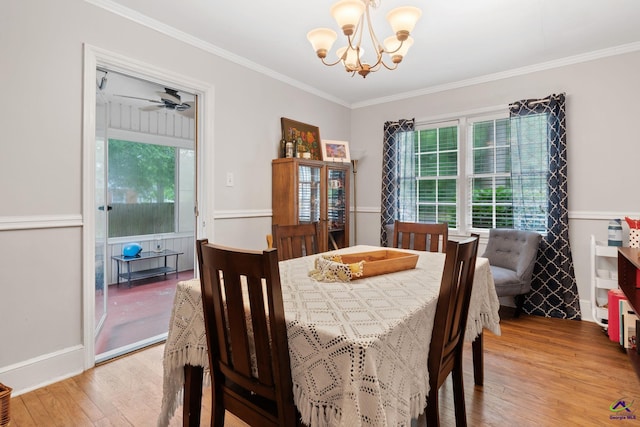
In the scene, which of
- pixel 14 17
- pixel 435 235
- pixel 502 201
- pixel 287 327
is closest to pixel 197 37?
pixel 14 17

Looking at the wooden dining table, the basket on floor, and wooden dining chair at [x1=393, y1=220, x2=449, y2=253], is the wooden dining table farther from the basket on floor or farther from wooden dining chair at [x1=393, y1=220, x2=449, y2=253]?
wooden dining chair at [x1=393, y1=220, x2=449, y2=253]

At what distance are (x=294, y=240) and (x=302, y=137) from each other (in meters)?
1.92

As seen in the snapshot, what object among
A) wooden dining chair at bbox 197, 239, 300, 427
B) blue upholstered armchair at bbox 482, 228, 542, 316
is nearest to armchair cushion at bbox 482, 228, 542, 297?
blue upholstered armchair at bbox 482, 228, 542, 316

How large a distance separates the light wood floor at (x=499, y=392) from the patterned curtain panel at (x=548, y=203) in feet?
2.14

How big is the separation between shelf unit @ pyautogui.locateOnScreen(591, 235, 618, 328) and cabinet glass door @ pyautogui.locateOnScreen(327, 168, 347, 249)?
237cm

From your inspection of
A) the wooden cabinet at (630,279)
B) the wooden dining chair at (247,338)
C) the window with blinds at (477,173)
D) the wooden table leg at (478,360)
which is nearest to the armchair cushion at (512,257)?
the window with blinds at (477,173)

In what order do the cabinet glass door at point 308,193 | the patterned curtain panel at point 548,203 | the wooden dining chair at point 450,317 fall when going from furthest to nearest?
the cabinet glass door at point 308,193 → the patterned curtain panel at point 548,203 → the wooden dining chair at point 450,317

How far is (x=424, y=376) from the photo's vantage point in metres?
1.23

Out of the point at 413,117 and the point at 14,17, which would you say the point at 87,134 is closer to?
the point at 14,17

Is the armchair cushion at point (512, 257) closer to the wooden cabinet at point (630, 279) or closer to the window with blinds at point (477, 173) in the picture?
the window with blinds at point (477, 173)

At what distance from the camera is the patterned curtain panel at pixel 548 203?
3.27m

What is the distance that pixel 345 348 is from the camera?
94cm

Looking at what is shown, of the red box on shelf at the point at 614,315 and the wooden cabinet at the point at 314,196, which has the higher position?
the wooden cabinet at the point at 314,196

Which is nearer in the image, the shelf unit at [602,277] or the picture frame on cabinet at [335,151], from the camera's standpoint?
the shelf unit at [602,277]
